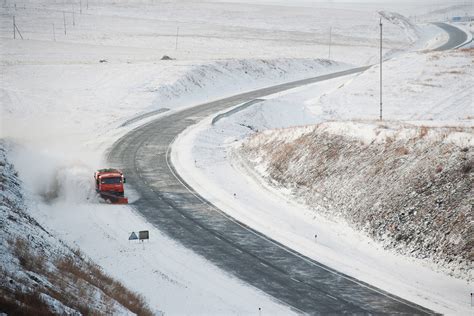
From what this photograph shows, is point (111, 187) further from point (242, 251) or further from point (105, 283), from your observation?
point (105, 283)

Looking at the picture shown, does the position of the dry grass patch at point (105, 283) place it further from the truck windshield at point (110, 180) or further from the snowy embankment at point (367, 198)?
the truck windshield at point (110, 180)

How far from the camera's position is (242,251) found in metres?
27.8

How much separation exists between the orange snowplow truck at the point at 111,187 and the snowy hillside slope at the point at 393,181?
389 inches

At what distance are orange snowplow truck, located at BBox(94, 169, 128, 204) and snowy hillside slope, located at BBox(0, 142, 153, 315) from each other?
349 inches

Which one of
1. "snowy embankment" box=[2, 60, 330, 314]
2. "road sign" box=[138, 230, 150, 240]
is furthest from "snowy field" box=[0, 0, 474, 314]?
"road sign" box=[138, 230, 150, 240]

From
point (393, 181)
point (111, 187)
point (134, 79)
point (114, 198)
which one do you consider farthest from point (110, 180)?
point (134, 79)

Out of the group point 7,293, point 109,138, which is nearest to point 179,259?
point 7,293

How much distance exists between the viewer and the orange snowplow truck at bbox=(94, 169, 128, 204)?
34750 millimetres

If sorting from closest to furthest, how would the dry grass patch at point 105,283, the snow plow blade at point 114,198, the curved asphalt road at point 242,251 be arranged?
1. the dry grass patch at point 105,283
2. the curved asphalt road at point 242,251
3. the snow plow blade at point 114,198

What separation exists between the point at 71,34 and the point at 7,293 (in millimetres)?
123622

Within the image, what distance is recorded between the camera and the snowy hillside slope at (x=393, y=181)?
83.9ft

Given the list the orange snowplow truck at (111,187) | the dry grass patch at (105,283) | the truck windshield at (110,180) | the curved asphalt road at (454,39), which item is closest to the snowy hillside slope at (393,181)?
the orange snowplow truck at (111,187)

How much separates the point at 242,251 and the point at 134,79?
51.8 metres

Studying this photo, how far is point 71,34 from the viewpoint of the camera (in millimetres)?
129625
